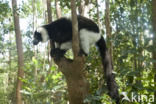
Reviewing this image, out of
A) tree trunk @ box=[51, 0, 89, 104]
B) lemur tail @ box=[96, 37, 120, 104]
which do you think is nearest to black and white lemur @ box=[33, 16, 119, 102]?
lemur tail @ box=[96, 37, 120, 104]

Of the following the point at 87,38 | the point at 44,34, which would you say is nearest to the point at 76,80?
the point at 87,38

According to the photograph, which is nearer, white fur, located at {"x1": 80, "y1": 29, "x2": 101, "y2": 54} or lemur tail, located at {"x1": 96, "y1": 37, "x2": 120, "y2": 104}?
lemur tail, located at {"x1": 96, "y1": 37, "x2": 120, "y2": 104}

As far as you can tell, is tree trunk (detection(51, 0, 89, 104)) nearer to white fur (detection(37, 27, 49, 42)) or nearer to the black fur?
the black fur

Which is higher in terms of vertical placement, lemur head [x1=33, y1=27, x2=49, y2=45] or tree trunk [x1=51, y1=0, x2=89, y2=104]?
lemur head [x1=33, y1=27, x2=49, y2=45]

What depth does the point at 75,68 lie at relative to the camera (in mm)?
3596

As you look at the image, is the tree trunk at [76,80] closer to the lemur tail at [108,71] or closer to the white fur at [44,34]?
the lemur tail at [108,71]

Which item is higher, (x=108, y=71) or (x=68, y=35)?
(x=68, y=35)

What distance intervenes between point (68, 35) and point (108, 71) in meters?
1.27

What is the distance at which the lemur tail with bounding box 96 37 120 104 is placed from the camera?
3.58 m

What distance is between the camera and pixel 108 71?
4.05m

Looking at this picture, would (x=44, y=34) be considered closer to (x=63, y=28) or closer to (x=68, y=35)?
(x=63, y=28)

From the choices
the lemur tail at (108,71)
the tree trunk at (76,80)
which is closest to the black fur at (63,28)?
the lemur tail at (108,71)

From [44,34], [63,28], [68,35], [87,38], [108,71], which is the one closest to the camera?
[108,71]

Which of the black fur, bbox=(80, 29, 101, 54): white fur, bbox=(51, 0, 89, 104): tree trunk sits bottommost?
bbox=(51, 0, 89, 104): tree trunk
